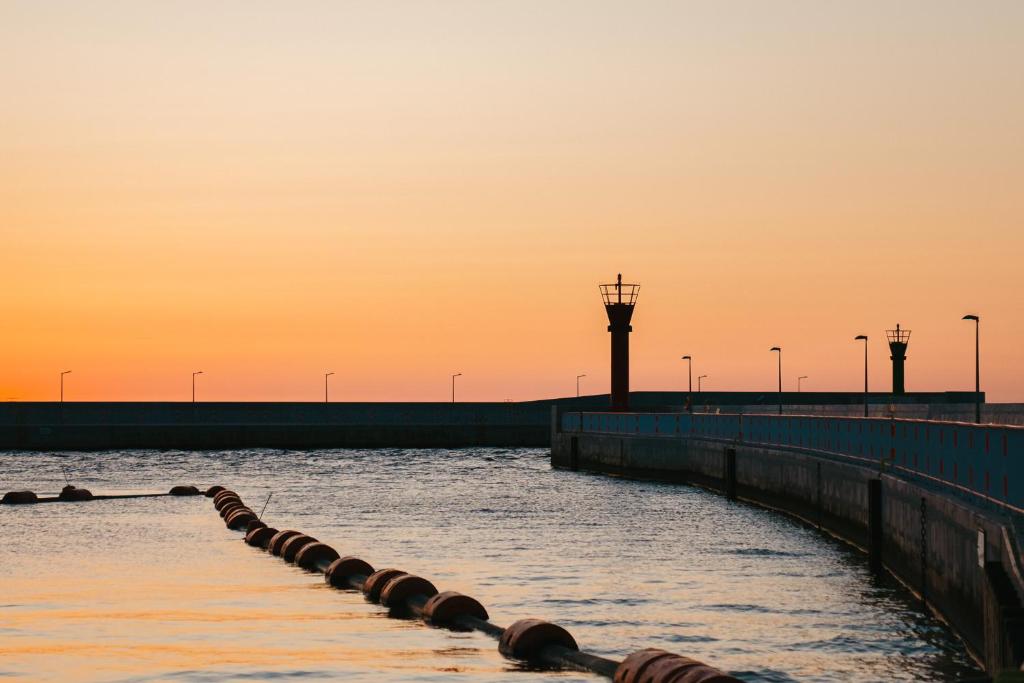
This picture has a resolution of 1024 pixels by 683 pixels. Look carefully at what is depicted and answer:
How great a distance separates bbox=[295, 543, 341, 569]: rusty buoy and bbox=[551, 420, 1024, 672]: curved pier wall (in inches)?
543

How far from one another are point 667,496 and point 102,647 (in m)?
47.1

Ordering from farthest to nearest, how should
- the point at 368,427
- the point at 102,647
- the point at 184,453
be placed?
the point at 368,427, the point at 184,453, the point at 102,647

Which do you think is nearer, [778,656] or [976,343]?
[778,656]

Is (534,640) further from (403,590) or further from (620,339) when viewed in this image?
(620,339)

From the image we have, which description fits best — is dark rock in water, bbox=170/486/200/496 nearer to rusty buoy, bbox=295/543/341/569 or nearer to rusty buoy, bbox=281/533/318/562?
rusty buoy, bbox=281/533/318/562

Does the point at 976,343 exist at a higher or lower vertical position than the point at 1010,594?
higher

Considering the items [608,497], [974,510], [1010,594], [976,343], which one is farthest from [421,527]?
[976,343]

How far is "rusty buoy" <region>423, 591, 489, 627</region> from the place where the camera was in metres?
28.3

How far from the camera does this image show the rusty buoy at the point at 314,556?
38.2 m

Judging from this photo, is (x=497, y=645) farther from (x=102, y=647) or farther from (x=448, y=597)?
(x=102, y=647)

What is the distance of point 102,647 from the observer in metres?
25.9

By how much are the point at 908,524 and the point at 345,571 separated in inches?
510

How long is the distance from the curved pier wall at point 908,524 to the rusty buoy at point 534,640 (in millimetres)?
6517

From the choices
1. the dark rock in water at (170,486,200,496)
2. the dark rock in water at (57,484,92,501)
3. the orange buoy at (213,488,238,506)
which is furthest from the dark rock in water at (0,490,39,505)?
the orange buoy at (213,488,238,506)
